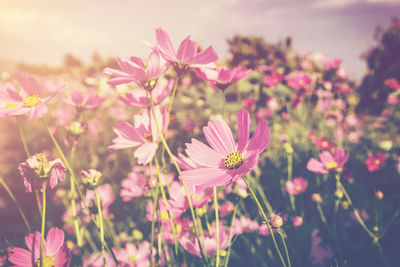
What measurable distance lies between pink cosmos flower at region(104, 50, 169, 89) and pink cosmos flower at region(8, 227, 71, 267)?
1.09 feet

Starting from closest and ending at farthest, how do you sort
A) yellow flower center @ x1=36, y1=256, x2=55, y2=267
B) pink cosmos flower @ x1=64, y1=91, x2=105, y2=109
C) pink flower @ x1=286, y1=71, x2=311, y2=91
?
yellow flower center @ x1=36, y1=256, x2=55, y2=267, pink cosmos flower @ x1=64, y1=91, x2=105, y2=109, pink flower @ x1=286, y1=71, x2=311, y2=91

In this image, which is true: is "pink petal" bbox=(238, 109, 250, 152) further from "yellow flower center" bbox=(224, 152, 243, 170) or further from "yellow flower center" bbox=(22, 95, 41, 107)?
"yellow flower center" bbox=(22, 95, 41, 107)

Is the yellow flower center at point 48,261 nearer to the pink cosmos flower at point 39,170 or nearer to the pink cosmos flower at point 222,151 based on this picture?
the pink cosmos flower at point 39,170

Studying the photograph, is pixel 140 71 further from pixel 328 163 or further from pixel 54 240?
pixel 328 163

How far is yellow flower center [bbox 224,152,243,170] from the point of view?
0.50 meters

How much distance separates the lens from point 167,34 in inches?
18.9

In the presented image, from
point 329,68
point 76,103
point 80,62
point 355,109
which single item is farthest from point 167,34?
point 80,62

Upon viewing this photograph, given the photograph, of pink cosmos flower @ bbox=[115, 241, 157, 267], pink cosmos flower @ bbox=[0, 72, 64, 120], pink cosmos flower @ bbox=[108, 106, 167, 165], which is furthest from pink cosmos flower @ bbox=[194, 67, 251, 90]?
pink cosmos flower @ bbox=[115, 241, 157, 267]

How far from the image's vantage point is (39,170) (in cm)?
50

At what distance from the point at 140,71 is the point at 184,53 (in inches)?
3.4

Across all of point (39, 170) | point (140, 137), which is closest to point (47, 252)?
point (39, 170)

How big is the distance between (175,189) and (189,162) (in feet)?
0.97

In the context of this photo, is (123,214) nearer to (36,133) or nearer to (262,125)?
(262,125)

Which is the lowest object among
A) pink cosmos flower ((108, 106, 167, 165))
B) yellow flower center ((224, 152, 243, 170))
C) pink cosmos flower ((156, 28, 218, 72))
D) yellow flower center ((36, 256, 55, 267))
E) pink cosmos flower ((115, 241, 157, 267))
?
pink cosmos flower ((115, 241, 157, 267))
